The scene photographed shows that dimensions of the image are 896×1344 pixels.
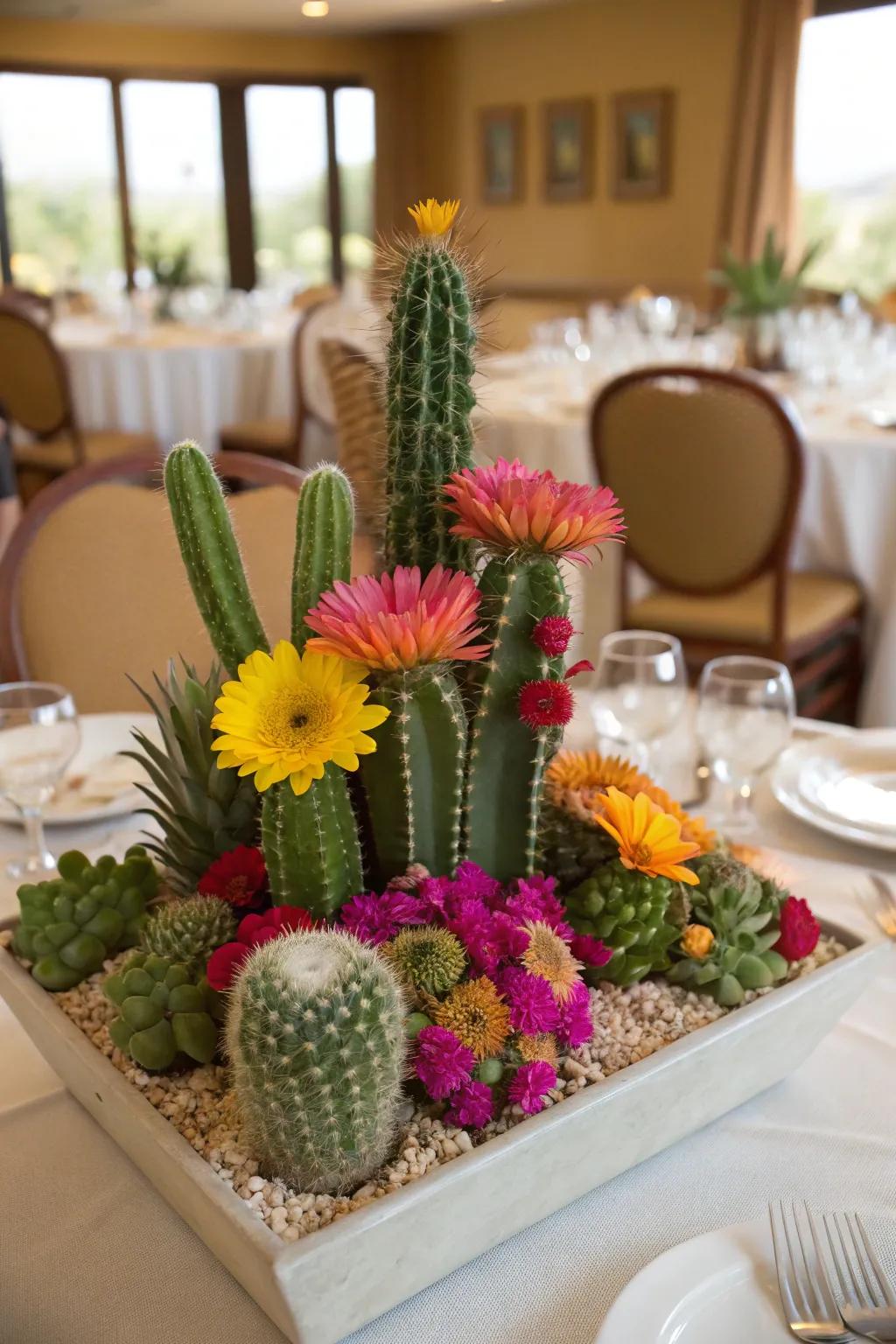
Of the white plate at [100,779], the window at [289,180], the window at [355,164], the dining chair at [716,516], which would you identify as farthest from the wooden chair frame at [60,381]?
the window at [355,164]

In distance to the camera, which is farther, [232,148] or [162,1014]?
[232,148]

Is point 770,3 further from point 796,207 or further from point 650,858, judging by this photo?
point 650,858

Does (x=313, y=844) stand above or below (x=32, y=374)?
above

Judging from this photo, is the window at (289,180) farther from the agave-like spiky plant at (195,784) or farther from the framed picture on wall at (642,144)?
the agave-like spiky plant at (195,784)

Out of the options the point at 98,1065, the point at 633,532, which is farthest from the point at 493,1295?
the point at 633,532

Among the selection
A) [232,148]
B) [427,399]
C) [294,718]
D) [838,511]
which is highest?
[232,148]

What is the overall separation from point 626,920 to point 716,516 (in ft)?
6.10

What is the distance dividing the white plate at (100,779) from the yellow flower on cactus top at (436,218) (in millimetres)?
489

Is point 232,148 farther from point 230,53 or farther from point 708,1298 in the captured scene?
point 708,1298

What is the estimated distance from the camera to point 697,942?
0.66m

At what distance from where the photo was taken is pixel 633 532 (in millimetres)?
2502

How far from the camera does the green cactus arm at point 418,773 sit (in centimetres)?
59

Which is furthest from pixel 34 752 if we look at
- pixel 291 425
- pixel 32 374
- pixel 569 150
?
pixel 569 150

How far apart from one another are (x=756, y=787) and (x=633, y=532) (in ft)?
4.85
